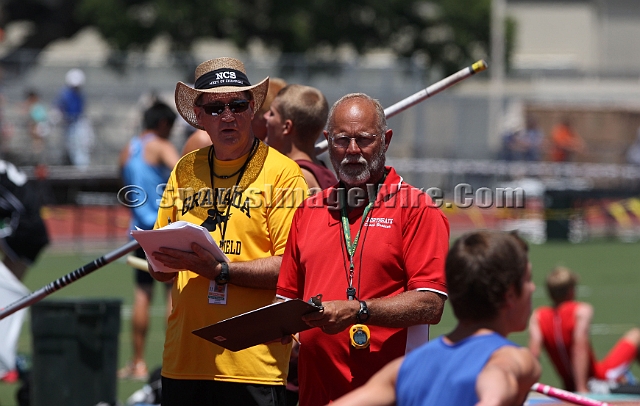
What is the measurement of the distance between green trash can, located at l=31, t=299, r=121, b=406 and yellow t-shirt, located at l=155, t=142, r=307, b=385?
2556 mm

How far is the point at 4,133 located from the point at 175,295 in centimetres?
1923

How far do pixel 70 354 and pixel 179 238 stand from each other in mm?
3035

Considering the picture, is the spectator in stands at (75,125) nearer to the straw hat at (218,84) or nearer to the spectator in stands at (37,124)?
the spectator in stands at (37,124)

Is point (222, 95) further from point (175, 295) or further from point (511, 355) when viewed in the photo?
point (511, 355)

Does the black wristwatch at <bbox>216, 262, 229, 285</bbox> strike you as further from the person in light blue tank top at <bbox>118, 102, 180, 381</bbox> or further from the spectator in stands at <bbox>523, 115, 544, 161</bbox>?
the spectator in stands at <bbox>523, 115, 544, 161</bbox>

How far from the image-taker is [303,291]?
4430 mm

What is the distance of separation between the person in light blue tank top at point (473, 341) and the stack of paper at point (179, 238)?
4.47ft

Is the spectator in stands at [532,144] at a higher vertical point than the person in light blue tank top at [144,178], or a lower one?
higher

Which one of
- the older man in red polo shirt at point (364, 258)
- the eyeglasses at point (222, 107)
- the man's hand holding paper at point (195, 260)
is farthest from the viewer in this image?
the eyeglasses at point (222, 107)

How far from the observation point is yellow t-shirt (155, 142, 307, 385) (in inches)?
182

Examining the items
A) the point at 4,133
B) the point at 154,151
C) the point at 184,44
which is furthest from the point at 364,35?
the point at 154,151

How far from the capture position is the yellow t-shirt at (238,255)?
15.2ft

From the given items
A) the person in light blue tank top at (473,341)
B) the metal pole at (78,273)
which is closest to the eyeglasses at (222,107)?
the metal pole at (78,273)

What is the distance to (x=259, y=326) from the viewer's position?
4211 millimetres
